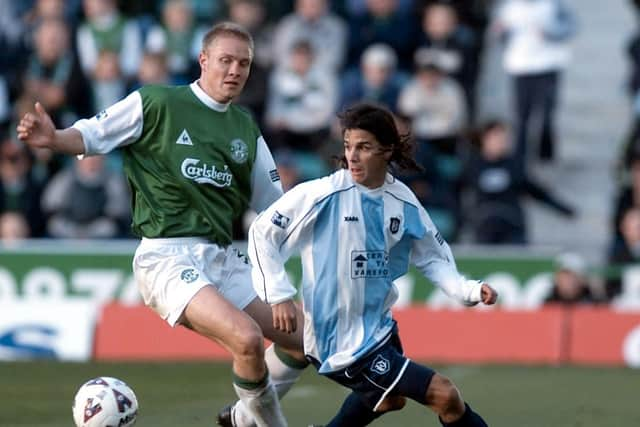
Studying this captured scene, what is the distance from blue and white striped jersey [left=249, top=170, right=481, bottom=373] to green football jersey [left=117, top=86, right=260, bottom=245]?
0.74 metres

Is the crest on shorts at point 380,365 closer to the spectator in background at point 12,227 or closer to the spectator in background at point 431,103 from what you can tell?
the spectator in background at point 431,103

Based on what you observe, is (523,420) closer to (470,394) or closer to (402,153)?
(470,394)

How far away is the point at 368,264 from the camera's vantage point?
8.49m

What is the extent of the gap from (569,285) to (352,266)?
8713 mm

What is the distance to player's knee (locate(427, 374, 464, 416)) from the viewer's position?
8234 millimetres

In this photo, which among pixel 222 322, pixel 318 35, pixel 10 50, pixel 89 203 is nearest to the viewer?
pixel 222 322

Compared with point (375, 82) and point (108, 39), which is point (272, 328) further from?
point (108, 39)

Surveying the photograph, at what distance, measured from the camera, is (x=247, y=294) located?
30.9 ft

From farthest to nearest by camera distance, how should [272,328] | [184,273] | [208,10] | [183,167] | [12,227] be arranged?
[208,10]
[12,227]
[272,328]
[183,167]
[184,273]

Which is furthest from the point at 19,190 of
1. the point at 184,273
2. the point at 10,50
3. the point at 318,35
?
the point at 184,273

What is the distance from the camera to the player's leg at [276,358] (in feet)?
30.6

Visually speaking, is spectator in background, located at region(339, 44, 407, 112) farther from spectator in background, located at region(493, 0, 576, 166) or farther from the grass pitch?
the grass pitch

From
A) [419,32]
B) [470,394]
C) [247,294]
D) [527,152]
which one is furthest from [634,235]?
[247,294]

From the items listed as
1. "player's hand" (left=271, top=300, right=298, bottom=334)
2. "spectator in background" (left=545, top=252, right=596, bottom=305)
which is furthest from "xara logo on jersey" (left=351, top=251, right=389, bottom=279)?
"spectator in background" (left=545, top=252, right=596, bottom=305)
